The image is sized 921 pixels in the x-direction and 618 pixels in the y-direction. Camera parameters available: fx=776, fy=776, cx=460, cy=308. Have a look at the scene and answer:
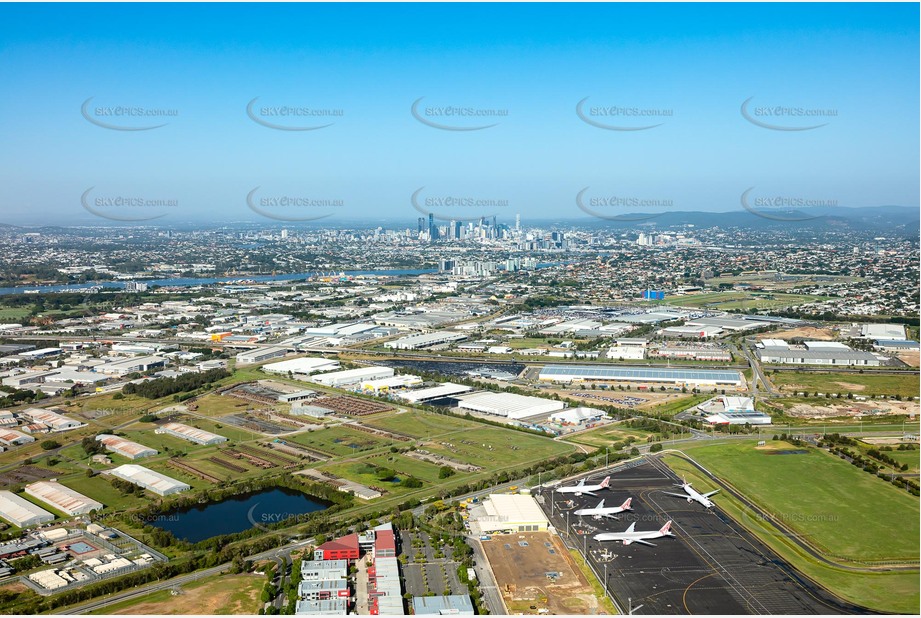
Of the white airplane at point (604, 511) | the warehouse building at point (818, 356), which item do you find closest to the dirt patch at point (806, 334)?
the warehouse building at point (818, 356)

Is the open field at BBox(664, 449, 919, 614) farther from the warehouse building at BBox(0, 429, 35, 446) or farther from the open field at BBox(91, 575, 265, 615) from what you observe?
the warehouse building at BBox(0, 429, 35, 446)

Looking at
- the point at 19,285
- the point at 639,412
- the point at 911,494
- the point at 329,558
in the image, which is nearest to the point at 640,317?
the point at 639,412

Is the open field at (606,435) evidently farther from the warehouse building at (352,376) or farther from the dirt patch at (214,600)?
the dirt patch at (214,600)

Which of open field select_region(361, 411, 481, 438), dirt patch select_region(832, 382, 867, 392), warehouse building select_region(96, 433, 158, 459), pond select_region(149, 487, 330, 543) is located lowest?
pond select_region(149, 487, 330, 543)

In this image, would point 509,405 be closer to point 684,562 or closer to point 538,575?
point 684,562

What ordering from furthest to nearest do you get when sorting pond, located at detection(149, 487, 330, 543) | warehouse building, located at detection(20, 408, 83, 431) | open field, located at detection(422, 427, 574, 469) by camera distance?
warehouse building, located at detection(20, 408, 83, 431) < open field, located at detection(422, 427, 574, 469) < pond, located at detection(149, 487, 330, 543)

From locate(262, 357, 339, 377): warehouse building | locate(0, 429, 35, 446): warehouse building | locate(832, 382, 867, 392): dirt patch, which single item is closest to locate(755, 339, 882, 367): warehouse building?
locate(832, 382, 867, 392): dirt patch
